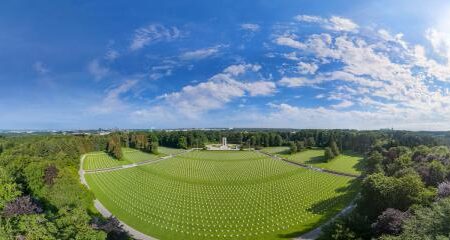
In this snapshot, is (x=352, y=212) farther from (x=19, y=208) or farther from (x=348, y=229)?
(x=19, y=208)

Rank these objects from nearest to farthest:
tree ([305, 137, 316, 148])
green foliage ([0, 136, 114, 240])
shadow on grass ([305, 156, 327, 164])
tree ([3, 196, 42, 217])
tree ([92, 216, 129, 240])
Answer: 1. green foliage ([0, 136, 114, 240])
2. tree ([92, 216, 129, 240])
3. tree ([3, 196, 42, 217])
4. shadow on grass ([305, 156, 327, 164])
5. tree ([305, 137, 316, 148])

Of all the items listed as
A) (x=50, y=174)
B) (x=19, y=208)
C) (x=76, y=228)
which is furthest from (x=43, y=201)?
(x=76, y=228)

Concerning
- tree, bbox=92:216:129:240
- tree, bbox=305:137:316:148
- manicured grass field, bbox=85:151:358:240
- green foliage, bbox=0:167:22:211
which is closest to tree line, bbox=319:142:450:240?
manicured grass field, bbox=85:151:358:240

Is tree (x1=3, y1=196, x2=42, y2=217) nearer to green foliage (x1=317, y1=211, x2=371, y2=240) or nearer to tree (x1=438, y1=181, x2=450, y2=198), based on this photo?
green foliage (x1=317, y1=211, x2=371, y2=240)

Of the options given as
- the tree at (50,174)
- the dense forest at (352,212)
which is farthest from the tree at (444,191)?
the tree at (50,174)

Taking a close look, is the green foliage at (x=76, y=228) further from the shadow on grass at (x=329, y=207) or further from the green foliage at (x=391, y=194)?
the green foliage at (x=391, y=194)

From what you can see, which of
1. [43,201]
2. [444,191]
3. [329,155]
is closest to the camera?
[444,191]

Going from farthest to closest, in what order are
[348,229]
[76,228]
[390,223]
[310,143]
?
[310,143] < [390,223] < [348,229] < [76,228]
